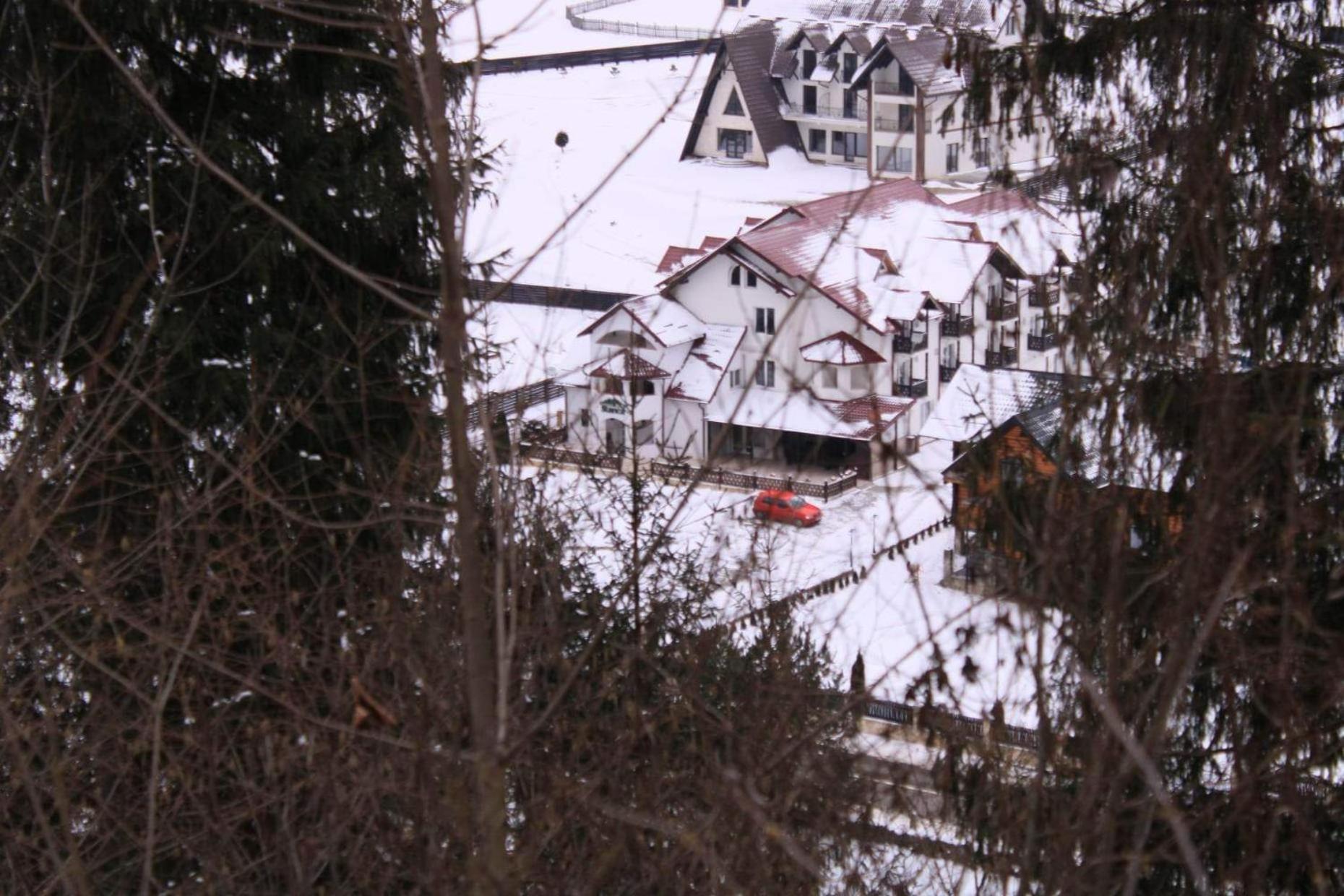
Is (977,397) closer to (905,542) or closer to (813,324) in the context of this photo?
(905,542)

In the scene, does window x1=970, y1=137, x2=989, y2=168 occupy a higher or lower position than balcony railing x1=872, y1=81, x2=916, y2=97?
higher

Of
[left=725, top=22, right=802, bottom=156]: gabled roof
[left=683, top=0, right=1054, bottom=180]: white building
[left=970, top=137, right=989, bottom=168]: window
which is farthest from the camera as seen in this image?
[left=725, top=22, right=802, bottom=156]: gabled roof

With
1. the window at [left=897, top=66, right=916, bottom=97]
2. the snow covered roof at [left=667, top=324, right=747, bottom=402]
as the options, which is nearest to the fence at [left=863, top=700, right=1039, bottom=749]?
the snow covered roof at [left=667, top=324, right=747, bottom=402]

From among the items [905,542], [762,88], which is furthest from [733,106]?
[905,542]

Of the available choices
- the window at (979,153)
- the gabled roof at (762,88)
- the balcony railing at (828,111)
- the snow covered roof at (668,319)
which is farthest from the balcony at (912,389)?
the gabled roof at (762,88)

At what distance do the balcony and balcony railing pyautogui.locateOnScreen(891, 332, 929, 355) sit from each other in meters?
0.29

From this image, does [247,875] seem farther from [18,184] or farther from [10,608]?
[18,184]

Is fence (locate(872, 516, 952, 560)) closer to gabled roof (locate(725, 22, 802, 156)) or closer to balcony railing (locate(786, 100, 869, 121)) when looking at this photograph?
balcony railing (locate(786, 100, 869, 121))

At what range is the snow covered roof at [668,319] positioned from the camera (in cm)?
1325

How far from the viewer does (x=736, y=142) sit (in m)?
23.7

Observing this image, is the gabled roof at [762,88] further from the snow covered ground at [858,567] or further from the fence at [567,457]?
the fence at [567,457]

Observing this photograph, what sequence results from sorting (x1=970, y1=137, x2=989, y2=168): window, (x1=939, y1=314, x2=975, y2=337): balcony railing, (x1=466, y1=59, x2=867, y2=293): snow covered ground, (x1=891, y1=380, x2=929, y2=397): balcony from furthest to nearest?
(x1=466, y1=59, x2=867, y2=293): snow covered ground
(x1=891, y1=380, x2=929, y2=397): balcony
(x1=939, y1=314, x2=975, y2=337): balcony railing
(x1=970, y1=137, x2=989, y2=168): window

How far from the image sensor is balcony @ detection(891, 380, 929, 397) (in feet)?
43.8

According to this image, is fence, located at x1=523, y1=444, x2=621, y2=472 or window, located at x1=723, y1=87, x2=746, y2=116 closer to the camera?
fence, located at x1=523, y1=444, x2=621, y2=472
